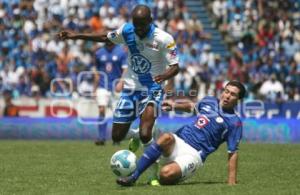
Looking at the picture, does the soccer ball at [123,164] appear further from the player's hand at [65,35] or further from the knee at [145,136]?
the player's hand at [65,35]

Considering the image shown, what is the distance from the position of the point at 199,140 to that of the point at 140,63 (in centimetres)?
209

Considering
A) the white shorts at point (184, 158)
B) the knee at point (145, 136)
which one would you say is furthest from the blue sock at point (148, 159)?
the knee at point (145, 136)

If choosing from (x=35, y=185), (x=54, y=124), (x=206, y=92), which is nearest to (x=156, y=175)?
(x=35, y=185)

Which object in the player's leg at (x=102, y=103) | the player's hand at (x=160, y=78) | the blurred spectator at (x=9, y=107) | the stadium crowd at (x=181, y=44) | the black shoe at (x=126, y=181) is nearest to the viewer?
the black shoe at (x=126, y=181)

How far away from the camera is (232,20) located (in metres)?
32.4

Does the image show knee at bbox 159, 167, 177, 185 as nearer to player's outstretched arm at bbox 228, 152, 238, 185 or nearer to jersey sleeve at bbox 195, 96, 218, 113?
player's outstretched arm at bbox 228, 152, 238, 185

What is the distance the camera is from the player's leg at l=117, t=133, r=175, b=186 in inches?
456

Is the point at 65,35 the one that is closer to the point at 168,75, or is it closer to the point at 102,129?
the point at 168,75

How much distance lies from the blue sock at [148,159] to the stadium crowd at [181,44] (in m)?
14.4

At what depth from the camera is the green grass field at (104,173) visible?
11461mm

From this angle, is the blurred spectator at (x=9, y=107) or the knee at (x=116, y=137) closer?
the knee at (x=116, y=137)

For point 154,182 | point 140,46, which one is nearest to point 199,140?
point 154,182

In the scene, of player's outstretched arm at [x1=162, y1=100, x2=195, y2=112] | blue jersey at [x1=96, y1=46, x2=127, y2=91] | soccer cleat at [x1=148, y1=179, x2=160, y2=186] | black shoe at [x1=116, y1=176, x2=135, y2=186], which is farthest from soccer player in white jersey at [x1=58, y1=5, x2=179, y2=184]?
blue jersey at [x1=96, y1=46, x2=127, y2=91]

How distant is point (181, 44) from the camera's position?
3052cm
